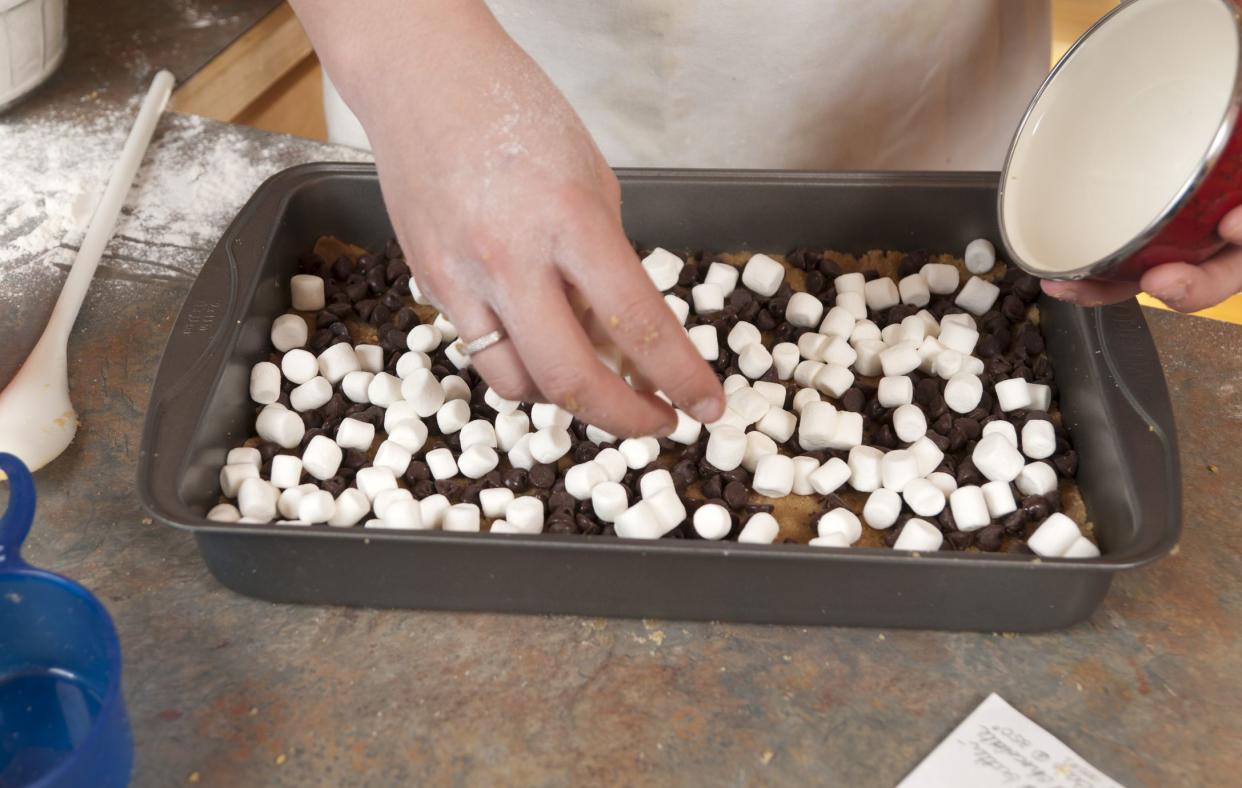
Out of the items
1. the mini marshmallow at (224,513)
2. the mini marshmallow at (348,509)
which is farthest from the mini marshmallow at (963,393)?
the mini marshmallow at (224,513)

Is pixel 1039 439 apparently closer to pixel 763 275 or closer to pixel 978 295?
pixel 978 295

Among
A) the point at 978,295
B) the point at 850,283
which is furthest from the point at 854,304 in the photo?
the point at 978,295

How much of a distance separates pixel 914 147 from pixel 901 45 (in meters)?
0.15

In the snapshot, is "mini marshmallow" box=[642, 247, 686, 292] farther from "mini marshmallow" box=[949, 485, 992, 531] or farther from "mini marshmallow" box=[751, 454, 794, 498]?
"mini marshmallow" box=[949, 485, 992, 531]

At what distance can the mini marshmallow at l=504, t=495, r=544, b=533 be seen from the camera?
96 centimetres

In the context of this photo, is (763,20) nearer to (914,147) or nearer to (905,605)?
(914,147)

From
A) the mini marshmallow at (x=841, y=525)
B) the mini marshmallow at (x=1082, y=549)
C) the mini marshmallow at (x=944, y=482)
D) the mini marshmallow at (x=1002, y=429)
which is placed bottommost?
the mini marshmallow at (x=944, y=482)

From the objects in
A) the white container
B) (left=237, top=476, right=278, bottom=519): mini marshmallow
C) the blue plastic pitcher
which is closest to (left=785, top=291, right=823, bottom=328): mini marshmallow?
(left=237, top=476, right=278, bottom=519): mini marshmallow

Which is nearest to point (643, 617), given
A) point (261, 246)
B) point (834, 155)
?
point (261, 246)

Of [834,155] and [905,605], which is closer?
[905,605]

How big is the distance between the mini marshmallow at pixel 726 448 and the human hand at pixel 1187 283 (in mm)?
291

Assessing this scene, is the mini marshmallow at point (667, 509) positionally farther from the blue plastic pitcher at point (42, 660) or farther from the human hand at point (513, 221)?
the blue plastic pitcher at point (42, 660)

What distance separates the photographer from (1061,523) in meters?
0.93

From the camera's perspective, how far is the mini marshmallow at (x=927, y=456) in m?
1.03
